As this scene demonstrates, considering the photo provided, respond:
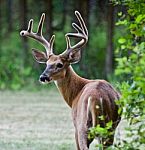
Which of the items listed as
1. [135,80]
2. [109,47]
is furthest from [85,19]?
[135,80]

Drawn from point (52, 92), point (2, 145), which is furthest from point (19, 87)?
point (2, 145)

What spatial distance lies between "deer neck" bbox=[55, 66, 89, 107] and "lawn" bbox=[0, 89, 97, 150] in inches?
52.6

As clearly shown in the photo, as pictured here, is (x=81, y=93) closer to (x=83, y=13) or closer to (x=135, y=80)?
(x=135, y=80)

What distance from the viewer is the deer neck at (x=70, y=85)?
9.23 metres

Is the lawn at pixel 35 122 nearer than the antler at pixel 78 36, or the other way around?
the antler at pixel 78 36

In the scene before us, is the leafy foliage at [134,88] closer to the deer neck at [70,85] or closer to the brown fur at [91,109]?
the brown fur at [91,109]

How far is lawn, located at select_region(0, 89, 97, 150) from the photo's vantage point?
442 inches

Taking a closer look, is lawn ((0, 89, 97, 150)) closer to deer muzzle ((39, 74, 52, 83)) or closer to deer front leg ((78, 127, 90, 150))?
deer muzzle ((39, 74, 52, 83))

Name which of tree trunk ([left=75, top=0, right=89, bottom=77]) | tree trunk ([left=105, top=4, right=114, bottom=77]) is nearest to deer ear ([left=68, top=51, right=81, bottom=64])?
tree trunk ([left=75, top=0, right=89, bottom=77])

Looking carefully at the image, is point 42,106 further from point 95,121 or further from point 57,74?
point 95,121

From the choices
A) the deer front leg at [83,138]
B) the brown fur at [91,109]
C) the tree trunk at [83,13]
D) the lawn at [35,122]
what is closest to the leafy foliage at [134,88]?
the brown fur at [91,109]

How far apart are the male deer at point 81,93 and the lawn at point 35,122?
139 centimetres

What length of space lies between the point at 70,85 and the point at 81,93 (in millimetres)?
482

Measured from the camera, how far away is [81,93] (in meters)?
8.89
